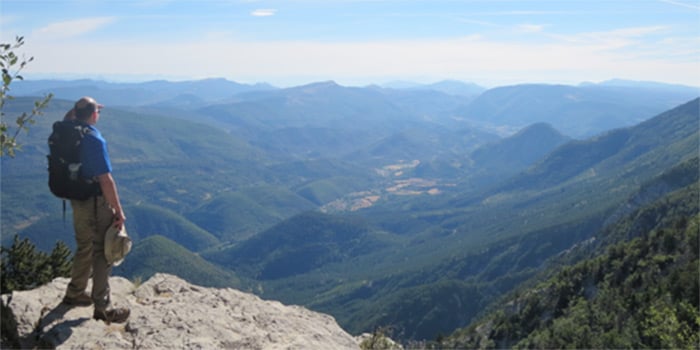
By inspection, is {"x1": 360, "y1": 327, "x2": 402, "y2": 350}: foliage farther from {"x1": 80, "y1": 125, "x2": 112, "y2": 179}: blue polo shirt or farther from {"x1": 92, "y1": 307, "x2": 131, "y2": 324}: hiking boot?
{"x1": 80, "y1": 125, "x2": 112, "y2": 179}: blue polo shirt

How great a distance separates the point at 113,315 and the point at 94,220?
7.05 ft

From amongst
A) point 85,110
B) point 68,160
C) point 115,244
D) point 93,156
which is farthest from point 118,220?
point 85,110

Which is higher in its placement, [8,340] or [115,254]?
[115,254]

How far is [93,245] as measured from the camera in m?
10.4

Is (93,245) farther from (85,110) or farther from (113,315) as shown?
(85,110)

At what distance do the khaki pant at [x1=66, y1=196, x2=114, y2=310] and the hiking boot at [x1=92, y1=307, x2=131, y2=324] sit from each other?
0.13 meters

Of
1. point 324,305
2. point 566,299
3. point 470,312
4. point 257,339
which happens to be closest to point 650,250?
point 566,299

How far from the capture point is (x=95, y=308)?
10508 millimetres

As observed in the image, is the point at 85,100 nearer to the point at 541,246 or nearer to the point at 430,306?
the point at 430,306

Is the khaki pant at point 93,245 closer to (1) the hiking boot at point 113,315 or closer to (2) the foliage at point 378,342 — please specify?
(1) the hiking boot at point 113,315

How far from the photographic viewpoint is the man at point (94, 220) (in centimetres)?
988

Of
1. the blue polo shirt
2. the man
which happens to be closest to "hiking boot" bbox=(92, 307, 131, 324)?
the man

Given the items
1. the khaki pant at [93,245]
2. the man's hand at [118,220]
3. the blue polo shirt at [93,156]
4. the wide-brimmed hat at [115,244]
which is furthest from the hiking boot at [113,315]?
the blue polo shirt at [93,156]

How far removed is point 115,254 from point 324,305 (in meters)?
192
